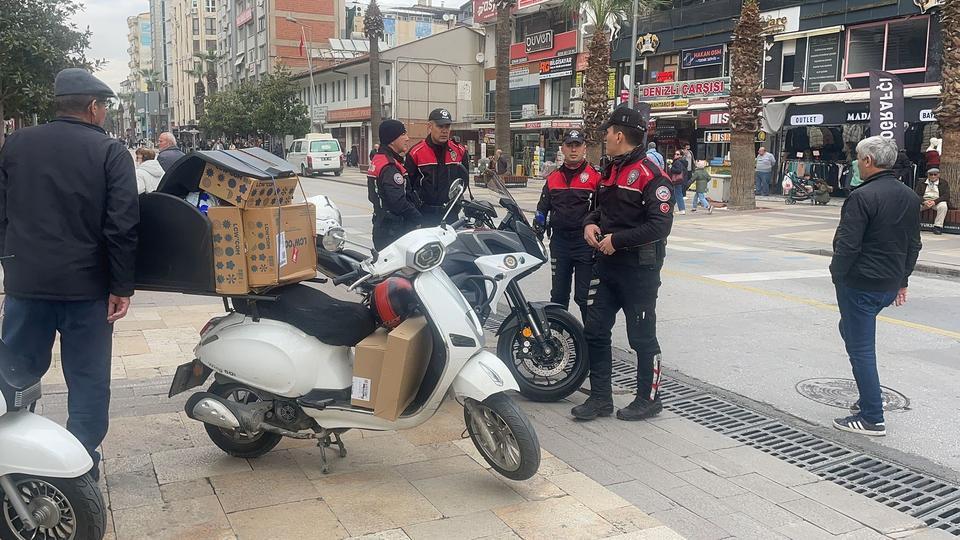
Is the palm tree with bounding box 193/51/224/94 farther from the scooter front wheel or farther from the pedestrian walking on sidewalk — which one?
the scooter front wheel

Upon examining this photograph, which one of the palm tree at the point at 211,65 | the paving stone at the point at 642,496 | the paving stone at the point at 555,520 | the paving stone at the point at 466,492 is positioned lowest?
the paving stone at the point at 642,496

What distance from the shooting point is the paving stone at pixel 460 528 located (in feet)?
11.8

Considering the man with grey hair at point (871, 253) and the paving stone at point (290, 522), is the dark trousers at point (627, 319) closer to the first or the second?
the man with grey hair at point (871, 253)

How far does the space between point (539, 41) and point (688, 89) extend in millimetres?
15185

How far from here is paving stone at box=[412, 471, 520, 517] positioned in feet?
12.8

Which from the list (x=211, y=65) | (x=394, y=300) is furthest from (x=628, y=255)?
(x=211, y=65)

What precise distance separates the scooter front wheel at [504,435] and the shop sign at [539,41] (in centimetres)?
4078

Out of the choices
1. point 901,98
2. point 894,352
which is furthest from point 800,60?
point 894,352

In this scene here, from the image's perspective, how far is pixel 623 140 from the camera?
5035mm

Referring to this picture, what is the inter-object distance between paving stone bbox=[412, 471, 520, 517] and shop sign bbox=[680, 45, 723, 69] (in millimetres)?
30584

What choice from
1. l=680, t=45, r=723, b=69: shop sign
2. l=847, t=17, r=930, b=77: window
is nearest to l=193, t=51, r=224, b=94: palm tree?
l=680, t=45, r=723, b=69: shop sign

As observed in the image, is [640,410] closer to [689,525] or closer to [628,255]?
[628,255]

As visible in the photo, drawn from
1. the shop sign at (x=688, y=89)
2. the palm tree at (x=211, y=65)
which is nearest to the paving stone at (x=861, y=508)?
the shop sign at (x=688, y=89)

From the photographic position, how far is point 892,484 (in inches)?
171
